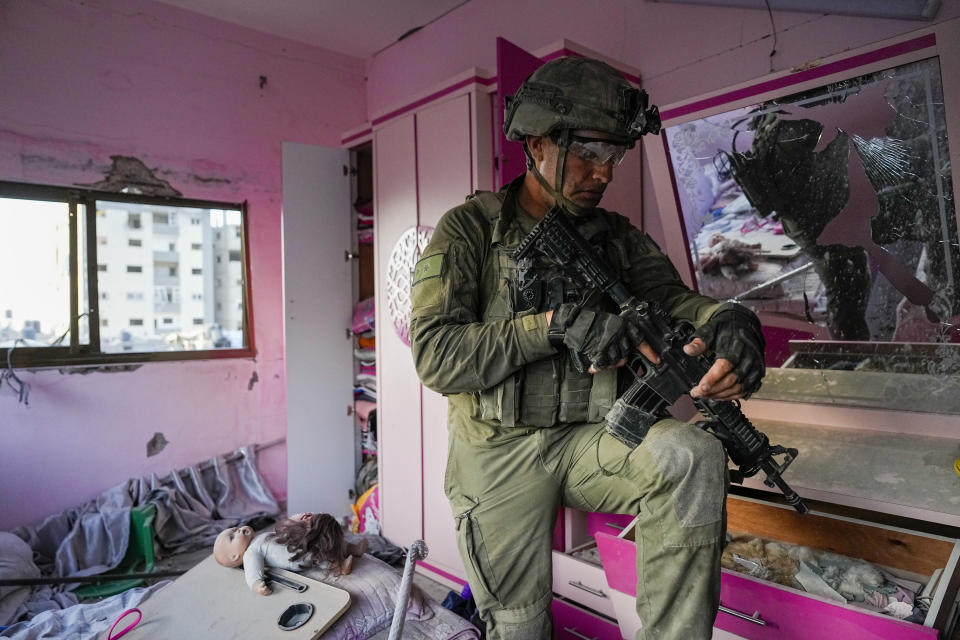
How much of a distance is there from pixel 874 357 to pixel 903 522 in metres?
0.45

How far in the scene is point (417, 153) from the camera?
276 cm

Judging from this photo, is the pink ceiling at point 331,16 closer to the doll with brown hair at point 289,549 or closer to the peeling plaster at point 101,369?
the peeling plaster at point 101,369

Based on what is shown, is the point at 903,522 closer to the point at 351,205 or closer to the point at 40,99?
the point at 351,205

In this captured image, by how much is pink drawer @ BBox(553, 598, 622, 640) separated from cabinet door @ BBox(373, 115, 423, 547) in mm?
1084

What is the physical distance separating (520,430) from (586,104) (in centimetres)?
76

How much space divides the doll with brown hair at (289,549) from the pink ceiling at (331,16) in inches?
119

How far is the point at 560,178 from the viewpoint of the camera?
1360 millimetres

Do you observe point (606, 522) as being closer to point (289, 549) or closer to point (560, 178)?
point (289, 549)

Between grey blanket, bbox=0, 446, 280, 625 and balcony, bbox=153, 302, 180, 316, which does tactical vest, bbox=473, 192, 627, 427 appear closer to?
grey blanket, bbox=0, 446, 280, 625

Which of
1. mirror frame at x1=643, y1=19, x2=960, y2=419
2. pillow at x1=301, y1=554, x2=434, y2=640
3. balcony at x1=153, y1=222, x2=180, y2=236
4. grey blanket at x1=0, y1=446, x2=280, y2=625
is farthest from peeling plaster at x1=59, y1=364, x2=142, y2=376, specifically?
mirror frame at x1=643, y1=19, x2=960, y2=419

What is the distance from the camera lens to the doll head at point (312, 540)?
76.4 inches

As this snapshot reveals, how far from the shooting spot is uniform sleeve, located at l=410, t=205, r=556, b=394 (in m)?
1.23

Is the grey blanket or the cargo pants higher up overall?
the cargo pants

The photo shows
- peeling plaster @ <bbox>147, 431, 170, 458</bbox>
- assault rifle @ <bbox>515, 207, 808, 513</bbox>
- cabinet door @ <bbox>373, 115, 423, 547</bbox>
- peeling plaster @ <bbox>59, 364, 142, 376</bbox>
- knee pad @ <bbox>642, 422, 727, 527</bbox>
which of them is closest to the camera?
knee pad @ <bbox>642, 422, 727, 527</bbox>
